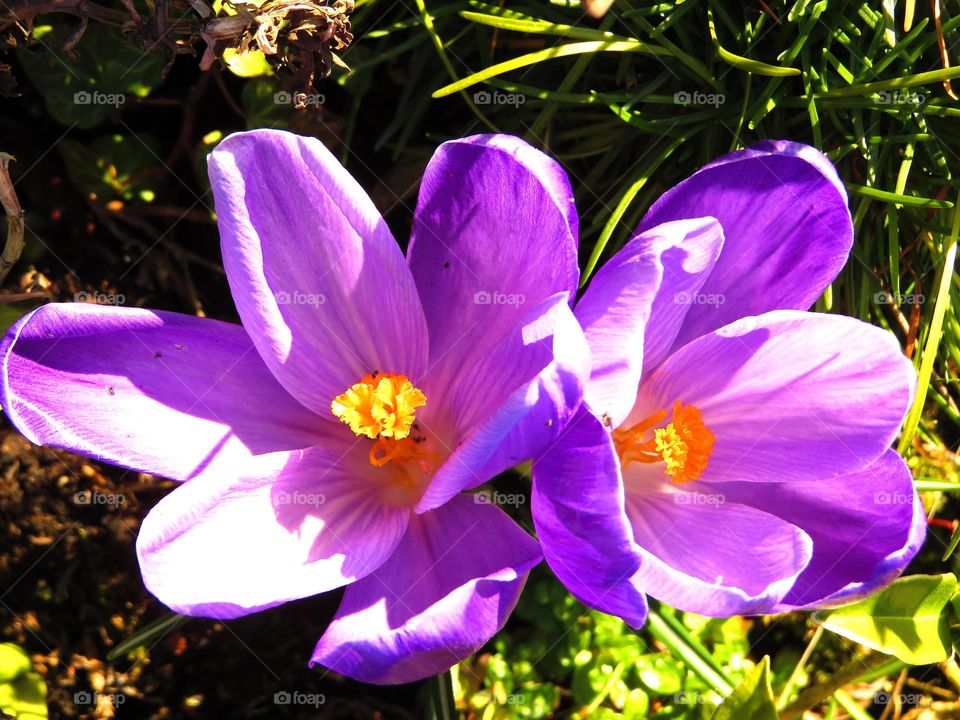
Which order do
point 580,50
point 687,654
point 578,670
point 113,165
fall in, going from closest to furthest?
1. point 580,50
2. point 687,654
3. point 578,670
4. point 113,165

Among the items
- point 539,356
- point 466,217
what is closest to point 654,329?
point 539,356
